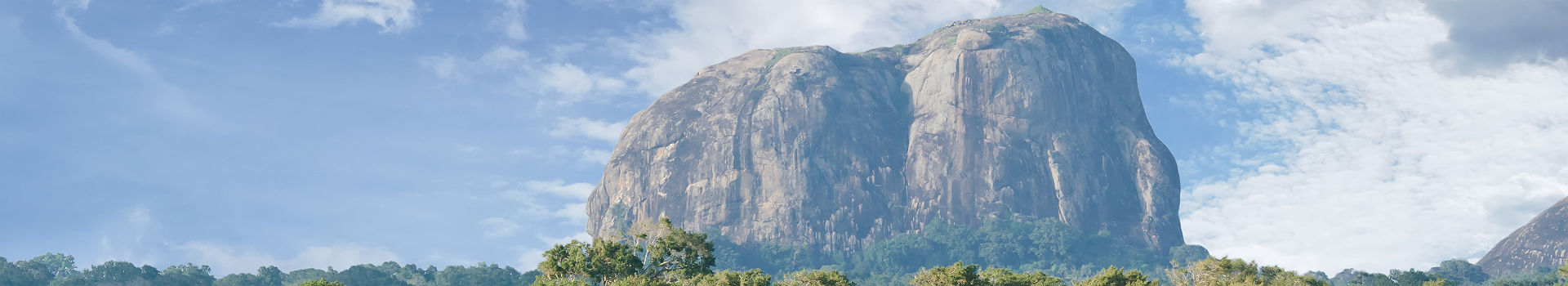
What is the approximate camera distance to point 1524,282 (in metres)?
188

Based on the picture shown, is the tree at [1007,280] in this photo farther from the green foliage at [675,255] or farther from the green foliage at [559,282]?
the green foliage at [559,282]

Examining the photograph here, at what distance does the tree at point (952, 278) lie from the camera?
76.3m

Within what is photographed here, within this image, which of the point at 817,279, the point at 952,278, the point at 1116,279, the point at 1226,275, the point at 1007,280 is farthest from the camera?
the point at 1226,275

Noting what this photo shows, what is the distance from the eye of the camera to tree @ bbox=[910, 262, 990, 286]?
76.3m

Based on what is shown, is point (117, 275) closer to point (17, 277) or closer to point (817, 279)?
point (17, 277)

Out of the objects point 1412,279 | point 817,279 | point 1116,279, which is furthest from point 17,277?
point 1412,279

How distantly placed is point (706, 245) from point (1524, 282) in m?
137

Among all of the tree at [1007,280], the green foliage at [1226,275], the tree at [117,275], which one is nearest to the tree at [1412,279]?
the green foliage at [1226,275]

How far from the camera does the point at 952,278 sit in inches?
3002

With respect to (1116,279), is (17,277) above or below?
above

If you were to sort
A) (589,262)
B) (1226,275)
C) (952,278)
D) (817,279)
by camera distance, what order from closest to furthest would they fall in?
(952,278) → (817,279) → (589,262) → (1226,275)

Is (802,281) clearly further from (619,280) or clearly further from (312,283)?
(312,283)

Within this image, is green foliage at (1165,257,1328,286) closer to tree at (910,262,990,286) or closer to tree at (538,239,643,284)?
tree at (910,262,990,286)

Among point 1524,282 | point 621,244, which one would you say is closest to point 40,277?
point 621,244
